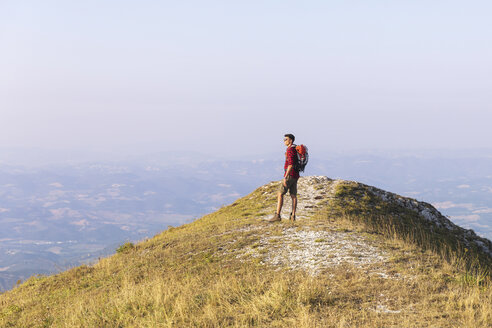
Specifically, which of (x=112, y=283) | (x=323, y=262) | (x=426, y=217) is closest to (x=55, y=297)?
(x=112, y=283)

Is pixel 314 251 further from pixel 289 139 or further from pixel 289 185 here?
pixel 289 139

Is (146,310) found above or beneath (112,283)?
above

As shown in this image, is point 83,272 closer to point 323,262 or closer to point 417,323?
point 323,262

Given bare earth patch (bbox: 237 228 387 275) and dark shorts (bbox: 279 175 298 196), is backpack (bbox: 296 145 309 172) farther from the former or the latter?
bare earth patch (bbox: 237 228 387 275)

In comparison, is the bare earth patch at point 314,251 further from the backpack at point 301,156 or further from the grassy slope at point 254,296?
the backpack at point 301,156

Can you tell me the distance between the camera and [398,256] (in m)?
12.0

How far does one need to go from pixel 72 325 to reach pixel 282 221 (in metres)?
11.9

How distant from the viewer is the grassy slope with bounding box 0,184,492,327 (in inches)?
308

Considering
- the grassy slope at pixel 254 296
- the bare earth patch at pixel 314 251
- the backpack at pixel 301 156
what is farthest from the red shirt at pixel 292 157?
the grassy slope at pixel 254 296

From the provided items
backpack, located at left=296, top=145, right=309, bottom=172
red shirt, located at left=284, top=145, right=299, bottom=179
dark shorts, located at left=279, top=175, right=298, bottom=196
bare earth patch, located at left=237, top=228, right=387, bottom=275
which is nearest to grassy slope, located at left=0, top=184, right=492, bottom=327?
bare earth patch, located at left=237, top=228, right=387, bottom=275

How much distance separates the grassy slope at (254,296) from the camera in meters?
7.83

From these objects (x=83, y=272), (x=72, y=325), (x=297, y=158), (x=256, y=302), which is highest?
(x=297, y=158)

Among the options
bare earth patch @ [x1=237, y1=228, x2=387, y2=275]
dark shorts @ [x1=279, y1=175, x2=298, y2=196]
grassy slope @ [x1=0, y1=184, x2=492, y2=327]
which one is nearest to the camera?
grassy slope @ [x1=0, y1=184, x2=492, y2=327]

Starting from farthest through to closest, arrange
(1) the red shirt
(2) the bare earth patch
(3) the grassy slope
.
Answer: (1) the red shirt
(2) the bare earth patch
(3) the grassy slope
